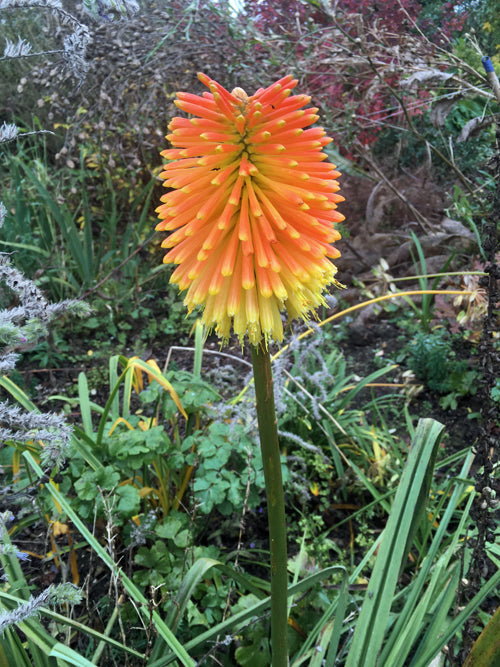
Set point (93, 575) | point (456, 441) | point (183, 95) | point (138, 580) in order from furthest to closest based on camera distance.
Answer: point (456, 441), point (93, 575), point (138, 580), point (183, 95)

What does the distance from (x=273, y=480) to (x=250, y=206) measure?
0.53 meters

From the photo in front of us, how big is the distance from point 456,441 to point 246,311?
207cm

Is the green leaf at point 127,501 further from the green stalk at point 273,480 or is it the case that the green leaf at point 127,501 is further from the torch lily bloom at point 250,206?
the torch lily bloom at point 250,206

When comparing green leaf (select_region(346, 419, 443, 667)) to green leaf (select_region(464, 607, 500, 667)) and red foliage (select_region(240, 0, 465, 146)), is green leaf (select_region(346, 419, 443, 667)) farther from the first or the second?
red foliage (select_region(240, 0, 465, 146))

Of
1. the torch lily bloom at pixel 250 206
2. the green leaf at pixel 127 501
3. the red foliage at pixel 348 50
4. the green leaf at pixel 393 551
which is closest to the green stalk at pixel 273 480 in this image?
the torch lily bloom at pixel 250 206

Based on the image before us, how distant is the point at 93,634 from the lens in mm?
1296

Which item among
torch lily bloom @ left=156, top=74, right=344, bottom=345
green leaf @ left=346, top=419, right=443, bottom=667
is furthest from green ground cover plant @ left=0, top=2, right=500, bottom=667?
torch lily bloom @ left=156, top=74, right=344, bottom=345

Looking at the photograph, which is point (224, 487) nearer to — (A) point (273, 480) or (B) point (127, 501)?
(B) point (127, 501)

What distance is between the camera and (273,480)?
87cm

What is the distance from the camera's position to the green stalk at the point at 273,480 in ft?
2.74

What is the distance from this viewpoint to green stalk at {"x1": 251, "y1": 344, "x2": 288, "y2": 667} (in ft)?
2.74

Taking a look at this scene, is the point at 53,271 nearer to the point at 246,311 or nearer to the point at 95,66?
the point at 95,66

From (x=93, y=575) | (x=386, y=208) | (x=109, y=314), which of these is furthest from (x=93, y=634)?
(x=386, y=208)

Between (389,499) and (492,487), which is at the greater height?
(492,487)
